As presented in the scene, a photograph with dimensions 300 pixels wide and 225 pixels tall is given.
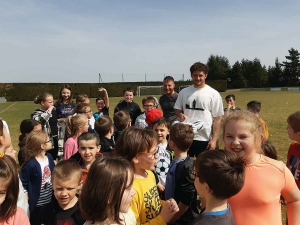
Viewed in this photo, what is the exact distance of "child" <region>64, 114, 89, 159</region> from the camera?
4.65 metres

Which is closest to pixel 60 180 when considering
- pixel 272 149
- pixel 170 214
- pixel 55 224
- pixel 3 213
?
pixel 55 224

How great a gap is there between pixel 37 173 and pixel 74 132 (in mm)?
1270

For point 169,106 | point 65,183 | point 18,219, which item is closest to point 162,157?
point 65,183

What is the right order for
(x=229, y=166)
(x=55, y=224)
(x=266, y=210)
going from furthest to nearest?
(x=55, y=224) → (x=266, y=210) → (x=229, y=166)

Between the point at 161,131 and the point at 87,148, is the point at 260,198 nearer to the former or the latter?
the point at 161,131

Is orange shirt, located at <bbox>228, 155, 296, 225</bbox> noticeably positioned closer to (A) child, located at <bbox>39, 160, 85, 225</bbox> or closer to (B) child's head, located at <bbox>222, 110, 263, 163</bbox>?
(B) child's head, located at <bbox>222, 110, 263, 163</bbox>

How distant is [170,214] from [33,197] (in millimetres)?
2067

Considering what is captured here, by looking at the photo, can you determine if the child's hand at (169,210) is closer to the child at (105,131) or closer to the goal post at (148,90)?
the child at (105,131)

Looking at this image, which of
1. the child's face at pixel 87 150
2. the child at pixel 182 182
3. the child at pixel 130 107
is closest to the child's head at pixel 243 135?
the child at pixel 182 182

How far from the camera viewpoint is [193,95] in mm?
5215

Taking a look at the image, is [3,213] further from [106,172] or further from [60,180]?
[106,172]

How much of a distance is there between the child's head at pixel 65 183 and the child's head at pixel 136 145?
0.52 metres

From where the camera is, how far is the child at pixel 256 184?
212cm

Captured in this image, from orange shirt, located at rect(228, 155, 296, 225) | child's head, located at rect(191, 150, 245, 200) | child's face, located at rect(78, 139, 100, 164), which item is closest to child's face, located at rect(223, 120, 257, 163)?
orange shirt, located at rect(228, 155, 296, 225)
